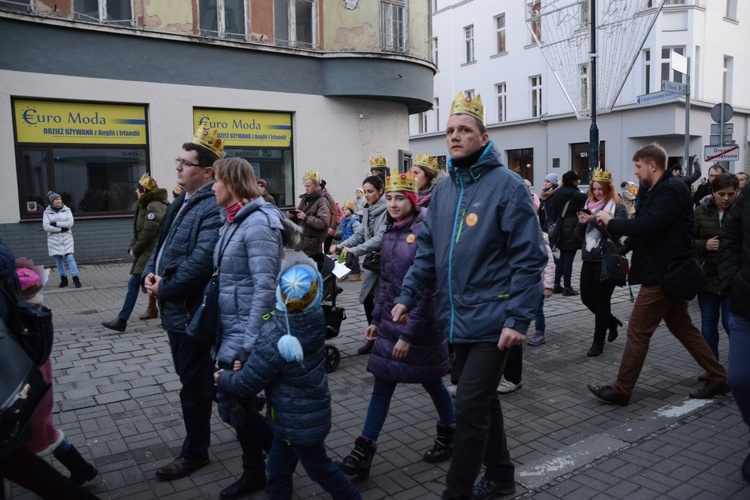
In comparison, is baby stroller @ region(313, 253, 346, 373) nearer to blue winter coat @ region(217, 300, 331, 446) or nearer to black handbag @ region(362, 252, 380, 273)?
black handbag @ region(362, 252, 380, 273)

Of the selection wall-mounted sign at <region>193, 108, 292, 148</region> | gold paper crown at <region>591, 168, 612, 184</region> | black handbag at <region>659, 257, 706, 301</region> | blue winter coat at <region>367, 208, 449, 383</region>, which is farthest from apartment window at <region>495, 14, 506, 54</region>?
blue winter coat at <region>367, 208, 449, 383</region>

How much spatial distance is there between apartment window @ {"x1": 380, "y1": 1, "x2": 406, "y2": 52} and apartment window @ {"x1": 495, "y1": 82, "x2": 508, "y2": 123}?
17.0m

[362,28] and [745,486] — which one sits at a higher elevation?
[362,28]

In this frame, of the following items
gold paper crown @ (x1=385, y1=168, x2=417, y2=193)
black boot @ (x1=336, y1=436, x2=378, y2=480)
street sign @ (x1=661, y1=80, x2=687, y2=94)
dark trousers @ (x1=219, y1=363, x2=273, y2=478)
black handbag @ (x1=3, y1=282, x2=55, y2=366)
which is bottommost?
black boot @ (x1=336, y1=436, x2=378, y2=480)

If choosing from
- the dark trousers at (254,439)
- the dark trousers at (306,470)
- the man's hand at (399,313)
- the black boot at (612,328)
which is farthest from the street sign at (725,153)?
the dark trousers at (306,470)

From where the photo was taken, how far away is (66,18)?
45.9ft

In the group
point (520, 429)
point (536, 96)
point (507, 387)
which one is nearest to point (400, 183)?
point (520, 429)

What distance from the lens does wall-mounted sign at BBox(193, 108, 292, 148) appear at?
53.4ft

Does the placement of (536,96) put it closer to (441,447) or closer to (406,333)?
(441,447)

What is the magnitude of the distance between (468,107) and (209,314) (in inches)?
72.0

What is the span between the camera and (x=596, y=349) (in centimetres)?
669

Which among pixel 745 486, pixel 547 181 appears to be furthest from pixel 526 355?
pixel 547 181

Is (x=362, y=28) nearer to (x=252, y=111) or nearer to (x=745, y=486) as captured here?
(x=252, y=111)

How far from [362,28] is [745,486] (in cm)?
1630
